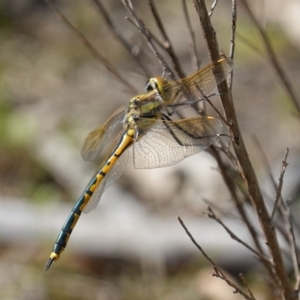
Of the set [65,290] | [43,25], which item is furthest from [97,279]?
[43,25]

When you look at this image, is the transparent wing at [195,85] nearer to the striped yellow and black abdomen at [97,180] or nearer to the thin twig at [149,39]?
the thin twig at [149,39]

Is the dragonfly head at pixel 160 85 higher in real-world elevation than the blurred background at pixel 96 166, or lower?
lower

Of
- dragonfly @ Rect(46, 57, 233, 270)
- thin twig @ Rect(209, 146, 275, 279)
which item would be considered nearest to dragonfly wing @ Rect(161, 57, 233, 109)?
dragonfly @ Rect(46, 57, 233, 270)

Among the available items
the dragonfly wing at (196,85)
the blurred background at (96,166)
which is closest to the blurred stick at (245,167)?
the dragonfly wing at (196,85)

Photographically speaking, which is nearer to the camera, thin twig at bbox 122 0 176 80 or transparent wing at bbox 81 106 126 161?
thin twig at bbox 122 0 176 80

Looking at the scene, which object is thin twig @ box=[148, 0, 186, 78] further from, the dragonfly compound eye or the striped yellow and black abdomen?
the striped yellow and black abdomen

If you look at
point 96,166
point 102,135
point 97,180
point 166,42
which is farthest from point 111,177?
point 96,166

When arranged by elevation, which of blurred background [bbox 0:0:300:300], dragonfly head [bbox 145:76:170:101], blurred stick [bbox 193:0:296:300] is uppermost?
blurred background [bbox 0:0:300:300]

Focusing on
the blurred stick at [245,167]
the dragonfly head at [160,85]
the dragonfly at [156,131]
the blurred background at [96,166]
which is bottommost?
the blurred stick at [245,167]
